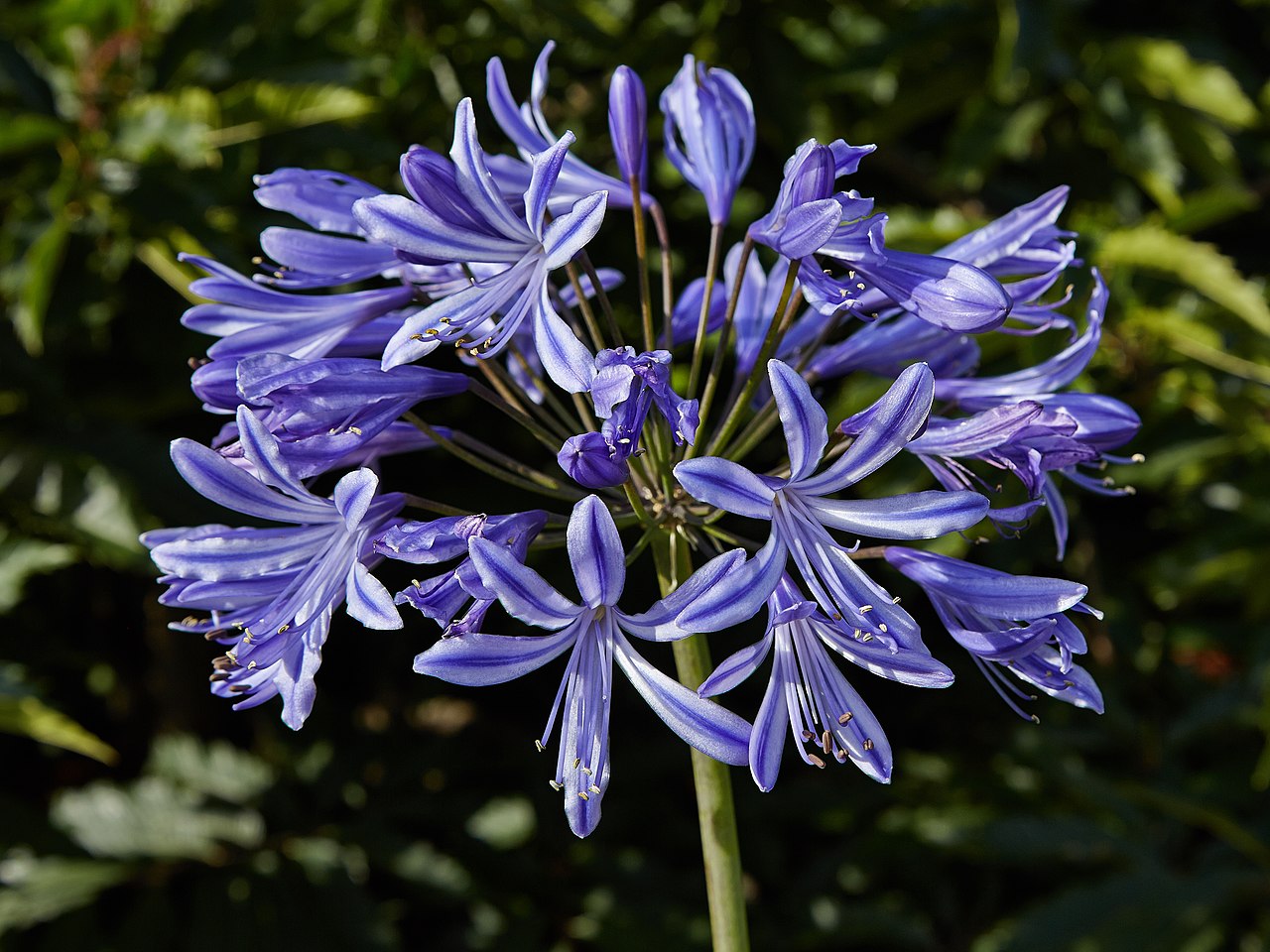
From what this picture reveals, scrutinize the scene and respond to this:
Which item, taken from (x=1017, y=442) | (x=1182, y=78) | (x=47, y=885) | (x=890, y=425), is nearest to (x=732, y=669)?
(x=890, y=425)

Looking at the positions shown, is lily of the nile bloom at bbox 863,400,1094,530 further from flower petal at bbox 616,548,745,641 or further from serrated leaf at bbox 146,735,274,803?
serrated leaf at bbox 146,735,274,803

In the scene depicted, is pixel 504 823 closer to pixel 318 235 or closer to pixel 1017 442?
pixel 318 235

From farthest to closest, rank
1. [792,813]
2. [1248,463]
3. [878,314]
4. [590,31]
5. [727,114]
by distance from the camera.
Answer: [792,813] → [1248,463] → [590,31] → [727,114] → [878,314]

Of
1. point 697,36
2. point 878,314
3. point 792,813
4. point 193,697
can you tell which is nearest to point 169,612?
point 193,697

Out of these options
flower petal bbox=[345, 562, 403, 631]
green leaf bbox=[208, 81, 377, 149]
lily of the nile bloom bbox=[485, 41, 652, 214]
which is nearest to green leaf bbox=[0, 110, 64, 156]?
green leaf bbox=[208, 81, 377, 149]

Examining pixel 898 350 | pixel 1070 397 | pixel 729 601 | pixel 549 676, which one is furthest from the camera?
pixel 549 676

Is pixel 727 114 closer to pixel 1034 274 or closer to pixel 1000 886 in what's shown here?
pixel 1034 274
